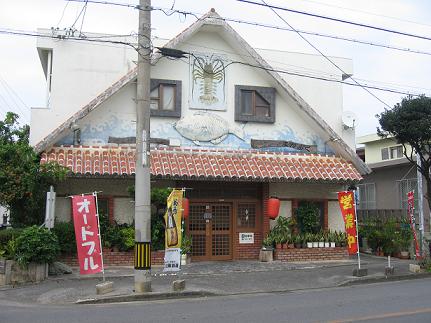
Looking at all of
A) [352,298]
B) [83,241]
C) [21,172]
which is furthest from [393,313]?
[21,172]

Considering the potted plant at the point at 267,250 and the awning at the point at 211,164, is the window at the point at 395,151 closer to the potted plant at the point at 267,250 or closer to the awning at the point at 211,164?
the awning at the point at 211,164

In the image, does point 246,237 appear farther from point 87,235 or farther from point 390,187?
point 390,187

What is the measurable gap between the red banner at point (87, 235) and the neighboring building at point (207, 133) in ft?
12.2

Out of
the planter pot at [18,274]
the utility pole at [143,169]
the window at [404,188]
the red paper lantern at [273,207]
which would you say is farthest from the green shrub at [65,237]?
the window at [404,188]

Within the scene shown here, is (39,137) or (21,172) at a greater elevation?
(39,137)

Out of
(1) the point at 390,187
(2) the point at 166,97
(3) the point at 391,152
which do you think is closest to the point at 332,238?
(2) the point at 166,97

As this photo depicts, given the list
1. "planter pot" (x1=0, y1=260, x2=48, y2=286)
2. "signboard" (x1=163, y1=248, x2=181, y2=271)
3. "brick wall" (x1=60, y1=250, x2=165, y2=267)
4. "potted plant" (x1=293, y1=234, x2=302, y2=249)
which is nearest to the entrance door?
"brick wall" (x1=60, y1=250, x2=165, y2=267)

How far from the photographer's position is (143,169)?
12719 mm

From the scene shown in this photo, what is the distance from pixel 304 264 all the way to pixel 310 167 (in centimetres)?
343

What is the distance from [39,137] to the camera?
1820cm

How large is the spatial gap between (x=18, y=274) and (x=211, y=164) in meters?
6.98

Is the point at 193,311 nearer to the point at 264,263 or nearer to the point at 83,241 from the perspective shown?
the point at 83,241

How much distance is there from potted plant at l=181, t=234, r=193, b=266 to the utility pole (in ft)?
15.9

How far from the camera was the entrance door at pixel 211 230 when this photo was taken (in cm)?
1897
